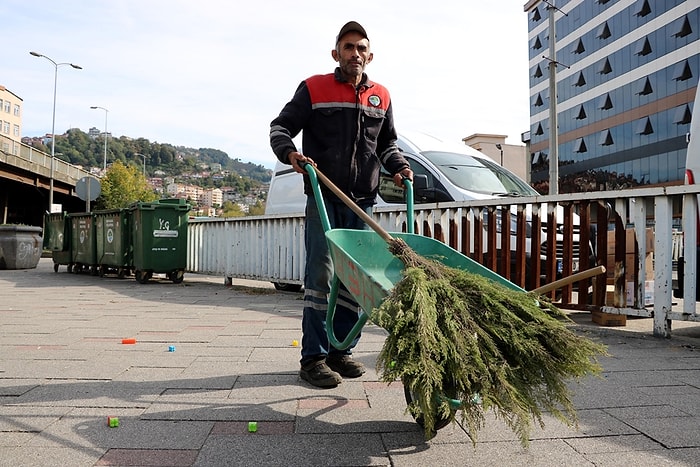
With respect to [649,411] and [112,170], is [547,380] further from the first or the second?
[112,170]

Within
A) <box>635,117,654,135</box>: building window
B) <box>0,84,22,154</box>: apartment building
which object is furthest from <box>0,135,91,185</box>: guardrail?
<box>0,84,22,154</box>: apartment building

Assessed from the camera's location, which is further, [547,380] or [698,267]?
[698,267]

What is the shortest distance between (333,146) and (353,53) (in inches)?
22.5

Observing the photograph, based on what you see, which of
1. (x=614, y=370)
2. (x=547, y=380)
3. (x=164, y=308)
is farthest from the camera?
(x=164, y=308)

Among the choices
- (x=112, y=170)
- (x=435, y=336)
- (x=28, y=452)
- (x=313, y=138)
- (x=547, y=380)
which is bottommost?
(x=28, y=452)

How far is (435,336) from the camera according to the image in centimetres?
220

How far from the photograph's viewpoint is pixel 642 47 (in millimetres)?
45406

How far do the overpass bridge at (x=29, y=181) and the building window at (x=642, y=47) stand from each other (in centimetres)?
4091

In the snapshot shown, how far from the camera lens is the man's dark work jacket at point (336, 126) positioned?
3.71 metres

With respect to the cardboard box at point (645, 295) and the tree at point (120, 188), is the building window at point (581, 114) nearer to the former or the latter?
the tree at point (120, 188)

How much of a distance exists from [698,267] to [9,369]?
17.8 ft

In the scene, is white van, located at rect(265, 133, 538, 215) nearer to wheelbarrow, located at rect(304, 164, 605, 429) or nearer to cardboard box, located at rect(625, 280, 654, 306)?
cardboard box, located at rect(625, 280, 654, 306)

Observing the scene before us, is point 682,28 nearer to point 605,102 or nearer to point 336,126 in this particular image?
point 605,102

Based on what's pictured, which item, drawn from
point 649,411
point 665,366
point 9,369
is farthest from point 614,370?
point 9,369
